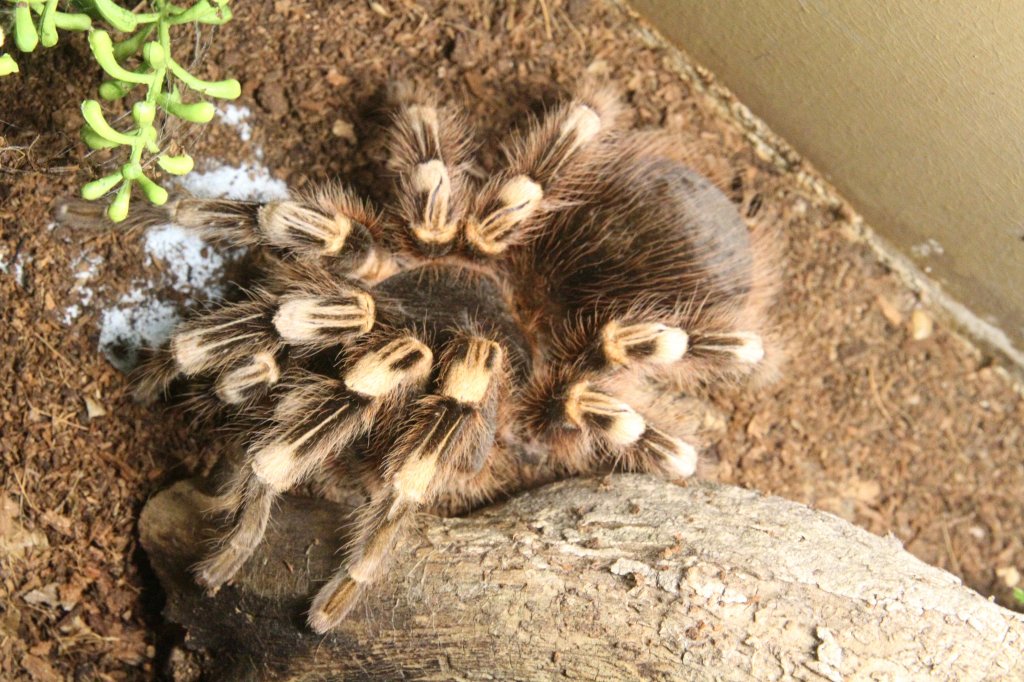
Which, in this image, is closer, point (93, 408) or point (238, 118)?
point (93, 408)

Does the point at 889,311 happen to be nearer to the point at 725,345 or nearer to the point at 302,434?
the point at 725,345

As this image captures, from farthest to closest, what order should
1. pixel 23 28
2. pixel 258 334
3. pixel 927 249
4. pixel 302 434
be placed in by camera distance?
pixel 927 249
pixel 258 334
pixel 302 434
pixel 23 28

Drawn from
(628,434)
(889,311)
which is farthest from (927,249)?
(628,434)

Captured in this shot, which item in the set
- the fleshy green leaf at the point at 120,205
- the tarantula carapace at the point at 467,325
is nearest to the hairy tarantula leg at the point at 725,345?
the tarantula carapace at the point at 467,325

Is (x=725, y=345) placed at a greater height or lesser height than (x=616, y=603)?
greater

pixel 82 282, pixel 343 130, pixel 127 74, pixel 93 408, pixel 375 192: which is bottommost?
pixel 93 408

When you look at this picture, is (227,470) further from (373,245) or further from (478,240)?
(478,240)
